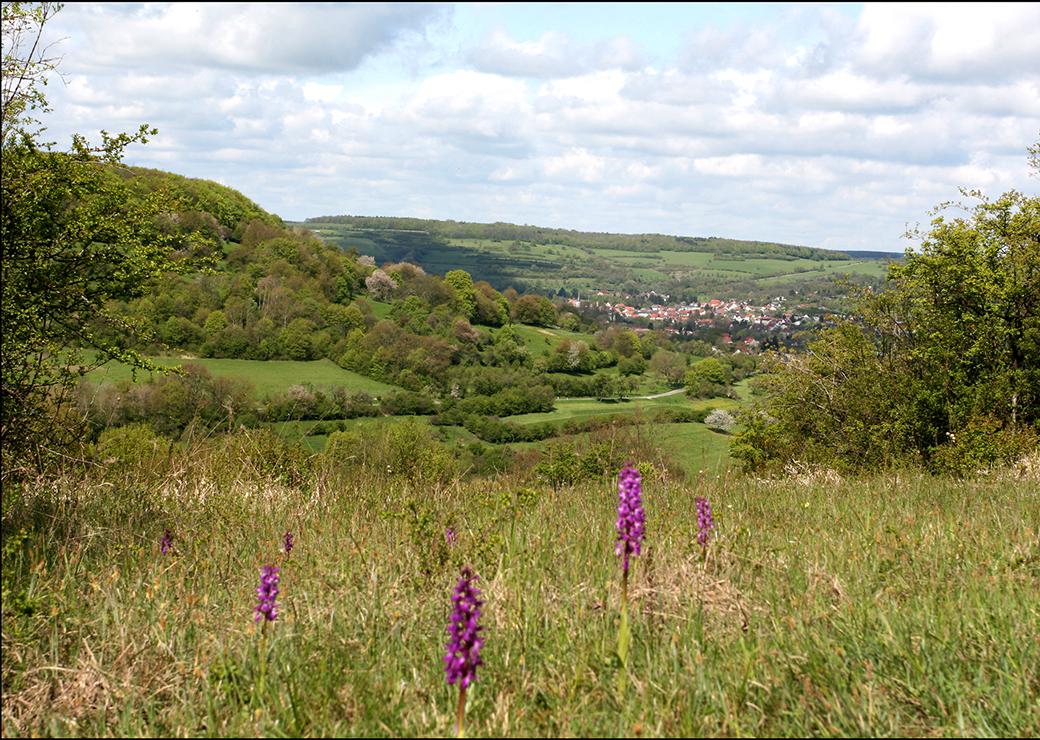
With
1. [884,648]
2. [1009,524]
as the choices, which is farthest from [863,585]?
[1009,524]

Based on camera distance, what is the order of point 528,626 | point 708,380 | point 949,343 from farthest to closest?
point 708,380 < point 949,343 < point 528,626

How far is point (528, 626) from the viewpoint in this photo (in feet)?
13.2

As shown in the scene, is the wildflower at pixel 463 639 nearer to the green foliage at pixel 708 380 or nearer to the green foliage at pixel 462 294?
the green foliage at pixel 708 380

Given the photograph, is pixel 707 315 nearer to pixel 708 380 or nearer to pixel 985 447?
pixel 708 380

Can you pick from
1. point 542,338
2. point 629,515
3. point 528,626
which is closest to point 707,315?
point 542,338

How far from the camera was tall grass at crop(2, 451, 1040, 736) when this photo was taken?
3211 mm

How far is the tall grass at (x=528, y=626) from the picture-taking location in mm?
3211

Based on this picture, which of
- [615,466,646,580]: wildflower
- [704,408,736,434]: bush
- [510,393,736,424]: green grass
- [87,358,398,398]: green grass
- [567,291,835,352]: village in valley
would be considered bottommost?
[510,393,736,424]: green grass

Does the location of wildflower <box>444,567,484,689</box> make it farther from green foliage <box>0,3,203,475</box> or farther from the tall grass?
green foliage <box>0,3,203,475</box>

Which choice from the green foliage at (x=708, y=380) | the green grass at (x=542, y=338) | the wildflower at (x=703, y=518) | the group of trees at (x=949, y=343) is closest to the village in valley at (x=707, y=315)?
the green foliage at (x=708, y=380)

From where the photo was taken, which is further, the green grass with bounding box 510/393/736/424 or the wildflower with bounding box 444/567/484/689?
the green grass with bounding box 510/393/736/424

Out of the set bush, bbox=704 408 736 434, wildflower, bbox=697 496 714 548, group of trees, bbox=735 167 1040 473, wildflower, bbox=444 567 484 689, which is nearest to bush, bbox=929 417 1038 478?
group of trees, bbox=735 167 1040 473

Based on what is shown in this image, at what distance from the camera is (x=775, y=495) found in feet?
26.0

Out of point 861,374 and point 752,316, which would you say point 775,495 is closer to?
point 861,374
